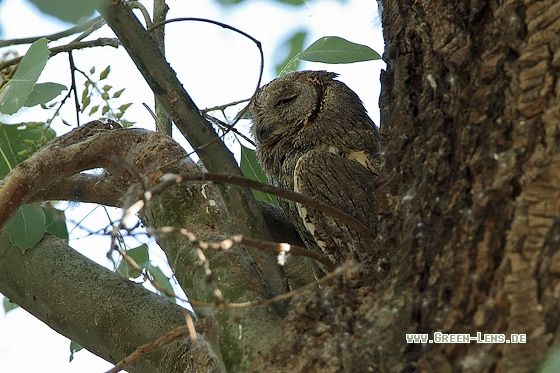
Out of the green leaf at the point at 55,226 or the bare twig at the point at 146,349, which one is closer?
the bare twig at the point at 146,349

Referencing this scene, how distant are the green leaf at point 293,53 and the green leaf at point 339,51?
2.2 inches

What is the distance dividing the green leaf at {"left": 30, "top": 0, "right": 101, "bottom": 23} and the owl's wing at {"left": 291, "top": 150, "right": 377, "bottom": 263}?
119cm

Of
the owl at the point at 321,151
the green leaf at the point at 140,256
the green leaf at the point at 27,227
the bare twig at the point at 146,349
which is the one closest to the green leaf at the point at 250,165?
the owl at the point at 321,151

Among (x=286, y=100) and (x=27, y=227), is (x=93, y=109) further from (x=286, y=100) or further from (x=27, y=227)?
(x=286, y=100)

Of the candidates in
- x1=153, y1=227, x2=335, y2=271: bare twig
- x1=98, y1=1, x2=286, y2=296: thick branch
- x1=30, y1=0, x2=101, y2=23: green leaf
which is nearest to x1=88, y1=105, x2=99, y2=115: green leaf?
x1=98, y1=1, x2=286, y2=296: thick branch

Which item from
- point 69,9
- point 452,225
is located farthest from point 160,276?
point 69,9

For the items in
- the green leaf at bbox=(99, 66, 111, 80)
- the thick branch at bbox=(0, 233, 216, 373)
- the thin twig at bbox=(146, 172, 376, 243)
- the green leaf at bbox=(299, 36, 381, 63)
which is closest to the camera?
the thin twig at bbox=(146, 172, 376, 243)

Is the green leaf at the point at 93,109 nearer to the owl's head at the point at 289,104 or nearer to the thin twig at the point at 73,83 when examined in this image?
the thin twig at the point at 73,83

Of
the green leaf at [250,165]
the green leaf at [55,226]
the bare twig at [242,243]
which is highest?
the green leaf at [250,165]

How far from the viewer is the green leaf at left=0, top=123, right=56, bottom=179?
1.95 metres

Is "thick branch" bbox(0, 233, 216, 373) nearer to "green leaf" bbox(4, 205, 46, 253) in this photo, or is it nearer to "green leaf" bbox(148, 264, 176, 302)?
"green leaf" bbox(4, 205, 46, 253)

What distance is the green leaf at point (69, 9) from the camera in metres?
0.59

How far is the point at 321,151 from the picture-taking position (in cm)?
201

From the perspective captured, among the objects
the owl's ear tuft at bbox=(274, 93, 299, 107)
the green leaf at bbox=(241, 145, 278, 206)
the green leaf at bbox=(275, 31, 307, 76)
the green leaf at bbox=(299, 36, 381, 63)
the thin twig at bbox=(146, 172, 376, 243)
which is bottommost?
the thin twig at bbox=(146, 172, 376, 243)
